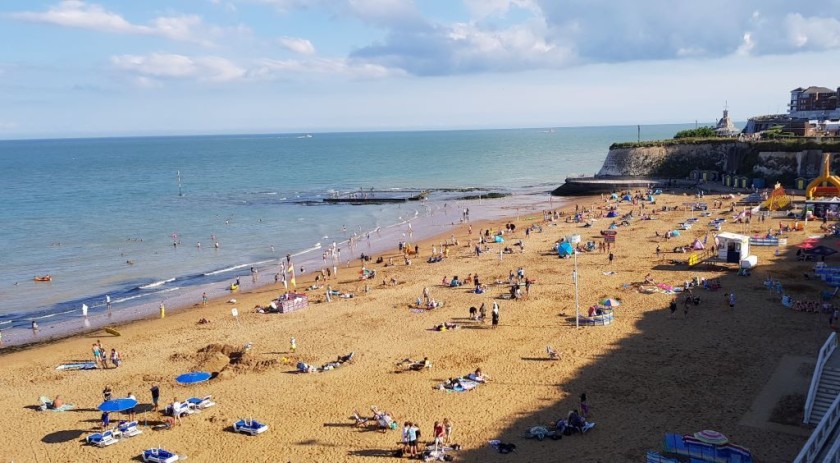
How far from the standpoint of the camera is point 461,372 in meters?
21.7

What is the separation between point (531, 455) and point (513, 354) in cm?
720

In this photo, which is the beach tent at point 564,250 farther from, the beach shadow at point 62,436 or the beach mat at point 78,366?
the beach shadow at point 62,436

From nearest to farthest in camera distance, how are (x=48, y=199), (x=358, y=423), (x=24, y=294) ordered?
(x=358, y=423), (x=24, y=294), (x=48, y=199)

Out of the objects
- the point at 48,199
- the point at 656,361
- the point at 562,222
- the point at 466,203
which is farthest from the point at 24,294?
the point at 48,199

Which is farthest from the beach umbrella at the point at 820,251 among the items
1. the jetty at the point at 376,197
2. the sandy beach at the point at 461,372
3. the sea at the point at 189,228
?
the jetty at the point at 376,197

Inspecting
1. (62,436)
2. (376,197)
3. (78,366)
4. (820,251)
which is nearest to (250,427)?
(62,436)

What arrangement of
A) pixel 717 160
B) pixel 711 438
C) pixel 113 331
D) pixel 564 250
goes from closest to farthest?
pixel 711 438 < pixel 113 331 < pixel 564 250 < pixel 717 160

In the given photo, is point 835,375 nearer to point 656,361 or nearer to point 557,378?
point 656,361

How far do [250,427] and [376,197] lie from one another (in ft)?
205

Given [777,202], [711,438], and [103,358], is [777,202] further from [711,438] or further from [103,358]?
[103,358]

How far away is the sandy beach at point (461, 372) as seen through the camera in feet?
56.2

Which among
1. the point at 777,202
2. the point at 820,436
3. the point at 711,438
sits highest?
the point at 777,202

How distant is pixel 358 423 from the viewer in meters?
18.1

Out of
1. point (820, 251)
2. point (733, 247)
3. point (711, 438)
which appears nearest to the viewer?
point (711, 438)
